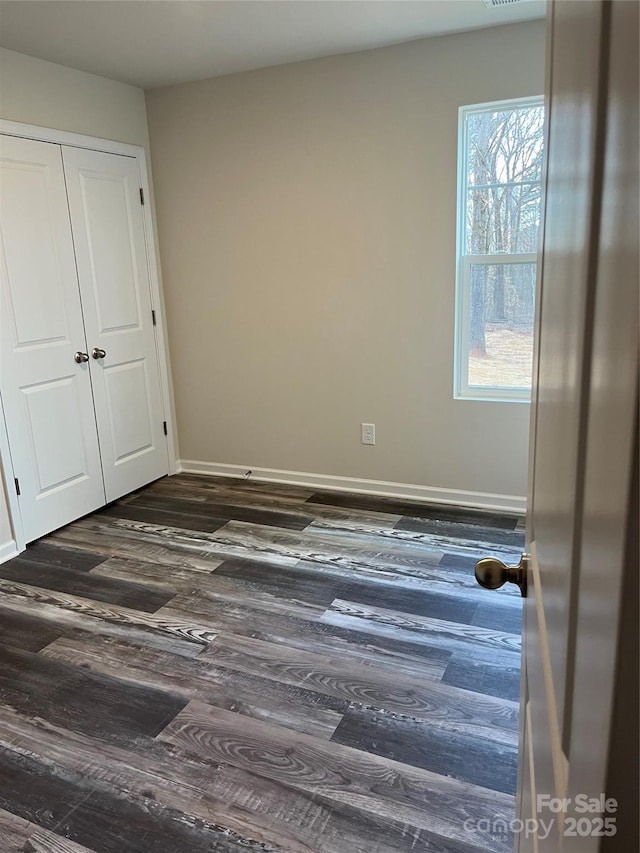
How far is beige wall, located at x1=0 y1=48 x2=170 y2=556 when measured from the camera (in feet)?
10.4

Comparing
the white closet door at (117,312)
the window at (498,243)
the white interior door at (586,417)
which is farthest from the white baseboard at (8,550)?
the white interior door at (586,417)

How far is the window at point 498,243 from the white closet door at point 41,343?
7.22 ft

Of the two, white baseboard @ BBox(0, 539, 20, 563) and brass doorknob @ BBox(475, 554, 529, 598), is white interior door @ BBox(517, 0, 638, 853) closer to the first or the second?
brass doorknob @ BBox(475, 554, 529, 598)

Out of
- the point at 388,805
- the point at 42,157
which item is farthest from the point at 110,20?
the point at 388,805

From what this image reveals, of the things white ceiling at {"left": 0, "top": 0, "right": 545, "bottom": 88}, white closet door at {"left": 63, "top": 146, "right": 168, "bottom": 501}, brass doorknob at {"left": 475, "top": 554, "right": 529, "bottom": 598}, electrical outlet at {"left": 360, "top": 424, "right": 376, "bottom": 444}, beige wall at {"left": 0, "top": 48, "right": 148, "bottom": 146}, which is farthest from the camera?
electrical outlet at {"left": 360, "top": 424, "right": 376, "bottom": 444}

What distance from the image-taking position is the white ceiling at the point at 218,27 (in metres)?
2.76

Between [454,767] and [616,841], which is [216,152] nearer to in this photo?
[454,767]

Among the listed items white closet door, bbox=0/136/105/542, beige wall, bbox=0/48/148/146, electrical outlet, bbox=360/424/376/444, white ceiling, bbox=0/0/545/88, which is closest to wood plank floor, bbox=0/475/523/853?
white closet door, bbox=0/136/105/542

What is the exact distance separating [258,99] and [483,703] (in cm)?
342

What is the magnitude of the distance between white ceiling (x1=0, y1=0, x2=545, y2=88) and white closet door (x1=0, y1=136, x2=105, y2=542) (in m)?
0.55

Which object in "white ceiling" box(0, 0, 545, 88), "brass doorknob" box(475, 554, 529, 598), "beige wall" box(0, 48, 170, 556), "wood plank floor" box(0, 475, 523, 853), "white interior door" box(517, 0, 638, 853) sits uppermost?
"white ceiling" box(0, 0, 545, 88)

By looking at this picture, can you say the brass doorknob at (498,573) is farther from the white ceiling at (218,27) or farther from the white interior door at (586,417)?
the white ceiling at (218,27)

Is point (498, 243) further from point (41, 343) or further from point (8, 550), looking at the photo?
point (8, 550)

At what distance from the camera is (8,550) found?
10.8ft
